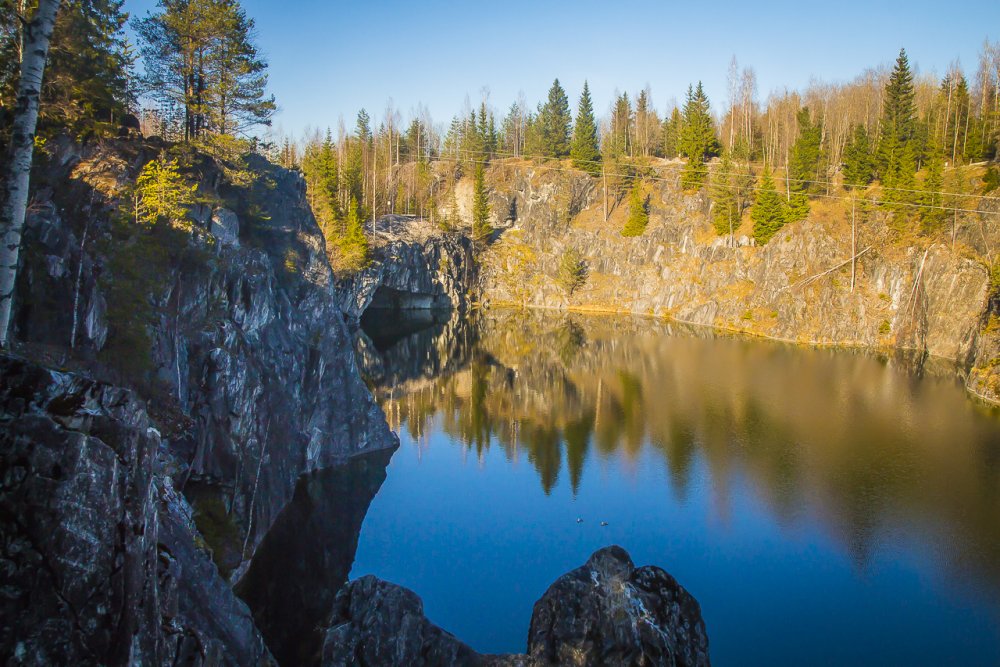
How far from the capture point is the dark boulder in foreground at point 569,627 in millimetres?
11930

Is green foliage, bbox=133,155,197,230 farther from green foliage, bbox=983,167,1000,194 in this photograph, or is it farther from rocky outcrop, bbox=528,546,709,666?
green foliage, bbox=983,167,1000,194

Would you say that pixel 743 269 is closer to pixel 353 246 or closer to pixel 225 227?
pixel 353 246

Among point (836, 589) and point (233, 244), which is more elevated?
point (233, 244)

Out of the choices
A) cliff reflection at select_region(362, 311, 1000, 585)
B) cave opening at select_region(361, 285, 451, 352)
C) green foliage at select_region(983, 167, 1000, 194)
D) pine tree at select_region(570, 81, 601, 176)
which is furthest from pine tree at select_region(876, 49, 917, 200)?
cave opening at select_region(361, 285, 451, 352)

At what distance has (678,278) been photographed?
73562 millimetres

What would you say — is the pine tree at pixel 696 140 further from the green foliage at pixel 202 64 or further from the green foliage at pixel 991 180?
the green foliage at pixel 202 64

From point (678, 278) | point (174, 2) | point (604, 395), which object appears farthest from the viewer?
point (678, 278)

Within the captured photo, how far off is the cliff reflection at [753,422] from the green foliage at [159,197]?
1723cm

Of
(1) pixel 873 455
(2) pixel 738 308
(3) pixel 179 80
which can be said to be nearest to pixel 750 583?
(1) pixel 873 455

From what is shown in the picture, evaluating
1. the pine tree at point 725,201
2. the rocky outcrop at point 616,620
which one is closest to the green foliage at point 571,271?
the pine tree at point 725,201

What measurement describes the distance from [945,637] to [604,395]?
24804 mm

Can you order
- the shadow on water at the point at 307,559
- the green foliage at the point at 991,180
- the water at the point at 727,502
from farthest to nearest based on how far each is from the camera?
the green foliage at the point at 991,180 < the water at the point at 727,502 < the shadow on water at the point at 307,559

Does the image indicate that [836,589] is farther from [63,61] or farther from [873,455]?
[63,61]

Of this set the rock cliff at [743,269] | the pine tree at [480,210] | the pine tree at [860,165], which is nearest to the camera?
the rock cliff at [743,269]
